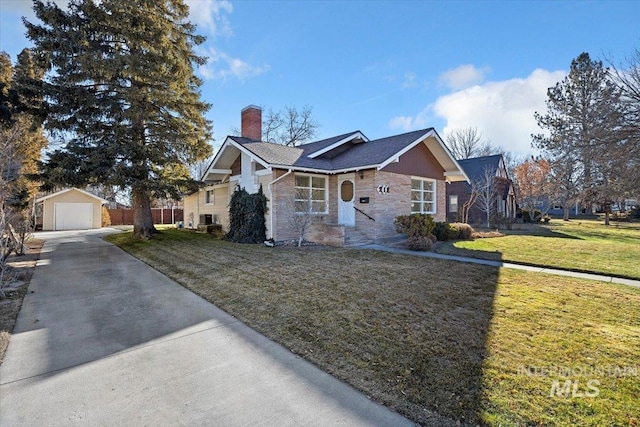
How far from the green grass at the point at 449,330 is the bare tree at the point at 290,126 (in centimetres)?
2963

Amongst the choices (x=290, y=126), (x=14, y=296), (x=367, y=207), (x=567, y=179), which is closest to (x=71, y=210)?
(x=290, y=126)

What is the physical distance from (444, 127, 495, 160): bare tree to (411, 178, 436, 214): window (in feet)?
104

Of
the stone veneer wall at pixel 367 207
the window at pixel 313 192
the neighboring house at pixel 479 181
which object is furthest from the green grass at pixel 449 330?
the neighboring house at pixel 479 181

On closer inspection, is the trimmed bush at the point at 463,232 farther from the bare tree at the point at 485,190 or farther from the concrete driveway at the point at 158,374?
the concrete driveway at the point at 158,374

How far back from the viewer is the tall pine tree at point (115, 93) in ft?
40.8

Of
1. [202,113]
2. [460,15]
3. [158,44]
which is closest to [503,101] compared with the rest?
[460,15]

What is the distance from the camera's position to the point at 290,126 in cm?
3653

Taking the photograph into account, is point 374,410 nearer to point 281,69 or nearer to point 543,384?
point 543,384

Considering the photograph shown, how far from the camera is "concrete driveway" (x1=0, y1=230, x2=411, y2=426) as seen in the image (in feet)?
8.87

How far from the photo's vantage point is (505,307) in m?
5.16

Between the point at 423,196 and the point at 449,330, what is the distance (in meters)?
13.6

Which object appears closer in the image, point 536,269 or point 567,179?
point 536,269

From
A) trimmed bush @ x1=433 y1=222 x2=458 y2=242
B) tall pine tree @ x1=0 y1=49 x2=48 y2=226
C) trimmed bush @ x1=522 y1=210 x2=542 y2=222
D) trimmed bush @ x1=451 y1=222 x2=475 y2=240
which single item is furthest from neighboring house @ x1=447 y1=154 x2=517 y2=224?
tall pine tree @ x1=0 y1=49 x2=48 y2=226

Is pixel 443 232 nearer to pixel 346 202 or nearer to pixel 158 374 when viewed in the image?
pixel 346 202
